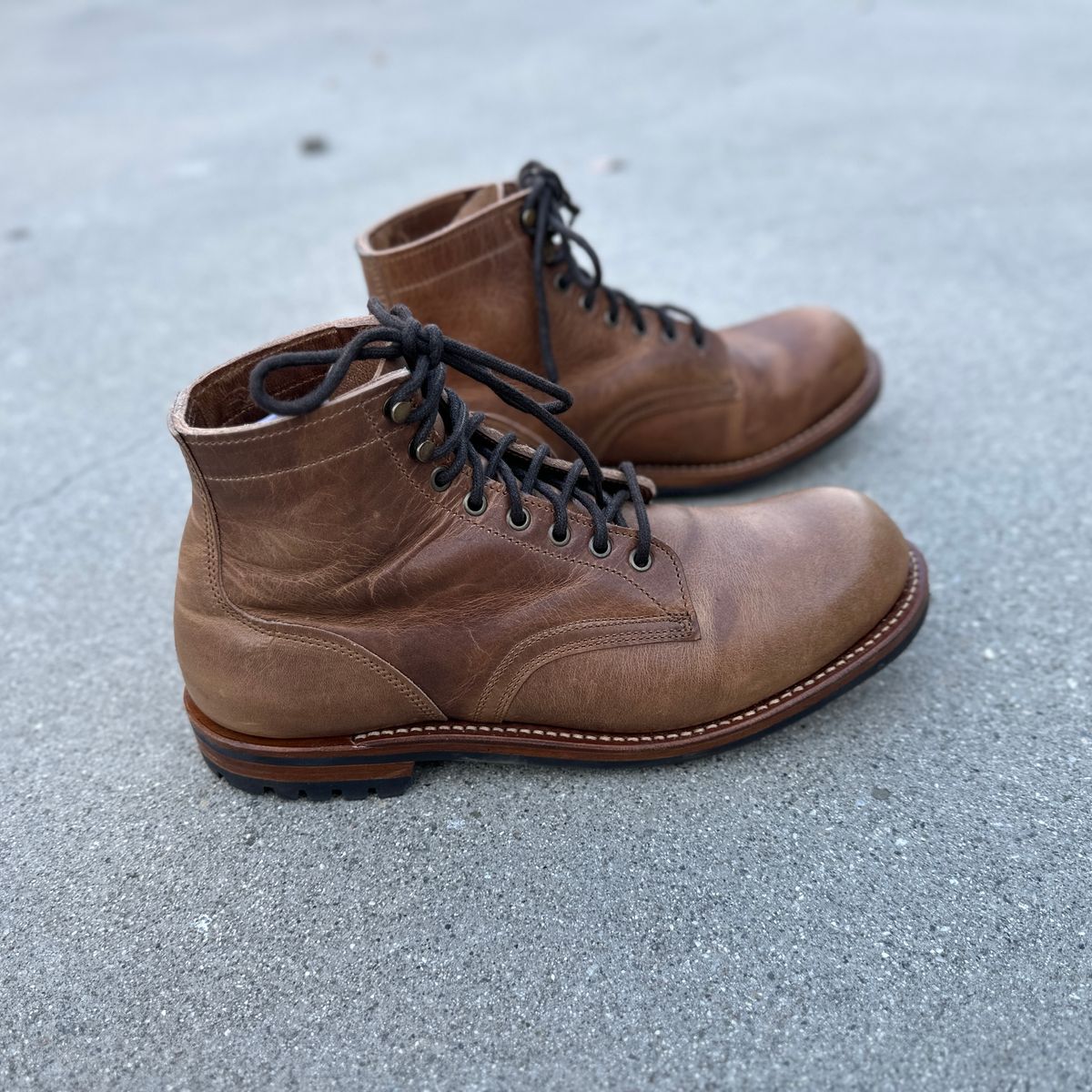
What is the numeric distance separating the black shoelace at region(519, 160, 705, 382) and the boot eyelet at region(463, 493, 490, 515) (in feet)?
1.54

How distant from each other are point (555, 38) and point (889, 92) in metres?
1.68

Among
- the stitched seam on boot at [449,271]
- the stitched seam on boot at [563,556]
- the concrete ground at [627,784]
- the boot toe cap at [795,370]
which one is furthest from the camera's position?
the boot toe cap at [795,370]

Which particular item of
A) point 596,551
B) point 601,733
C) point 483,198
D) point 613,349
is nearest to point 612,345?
point 613,349

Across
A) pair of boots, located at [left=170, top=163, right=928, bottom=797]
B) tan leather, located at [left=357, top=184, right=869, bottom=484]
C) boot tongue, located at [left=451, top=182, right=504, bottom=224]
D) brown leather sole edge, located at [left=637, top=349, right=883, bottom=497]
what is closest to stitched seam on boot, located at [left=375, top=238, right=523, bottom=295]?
tan leather, located at [left=357, top=184, right=869, bottom=484]

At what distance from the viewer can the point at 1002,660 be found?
1.21m

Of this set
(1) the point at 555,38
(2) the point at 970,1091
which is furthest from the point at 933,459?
(1) the point at 555,38

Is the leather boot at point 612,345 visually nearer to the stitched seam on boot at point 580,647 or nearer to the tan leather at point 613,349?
the tan leather at point 613,349

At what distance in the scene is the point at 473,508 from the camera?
1.00 m

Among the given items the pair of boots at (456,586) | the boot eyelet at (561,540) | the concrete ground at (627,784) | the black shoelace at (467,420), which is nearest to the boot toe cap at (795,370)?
the concrete ground at (627,784)

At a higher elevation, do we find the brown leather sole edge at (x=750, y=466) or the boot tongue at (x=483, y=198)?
the boot tongue at (x=483, y=198)

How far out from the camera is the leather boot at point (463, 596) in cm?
95

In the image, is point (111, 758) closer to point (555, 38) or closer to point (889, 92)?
point (889, 92)

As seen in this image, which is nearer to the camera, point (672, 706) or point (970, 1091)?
point (970, 1091)

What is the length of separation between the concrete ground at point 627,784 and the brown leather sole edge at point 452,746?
33mm
